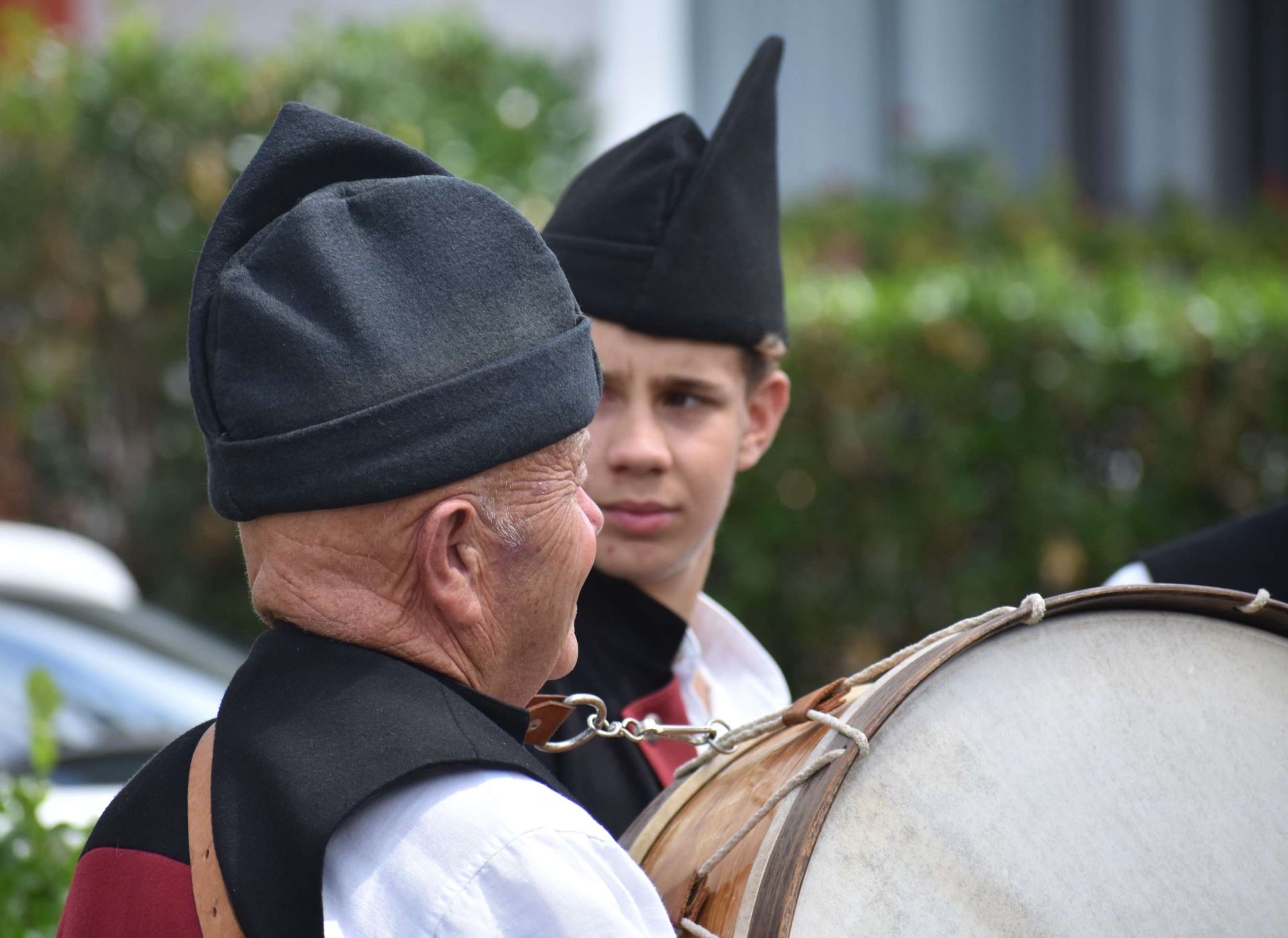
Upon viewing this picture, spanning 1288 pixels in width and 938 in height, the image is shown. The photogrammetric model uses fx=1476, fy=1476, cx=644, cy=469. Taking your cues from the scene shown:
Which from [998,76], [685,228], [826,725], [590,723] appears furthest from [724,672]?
[998,76]

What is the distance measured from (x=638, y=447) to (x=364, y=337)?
3.18 ft

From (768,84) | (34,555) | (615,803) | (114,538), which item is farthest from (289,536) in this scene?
(114,538)

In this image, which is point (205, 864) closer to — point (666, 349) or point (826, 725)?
point (826, 725)

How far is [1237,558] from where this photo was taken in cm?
231

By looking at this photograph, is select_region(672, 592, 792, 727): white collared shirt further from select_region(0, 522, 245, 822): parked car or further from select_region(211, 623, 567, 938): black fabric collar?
select_region(0, 522, 245, 822): parked car

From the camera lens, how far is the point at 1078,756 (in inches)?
59.8

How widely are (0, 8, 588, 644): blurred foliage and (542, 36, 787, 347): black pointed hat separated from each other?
12.8 feet

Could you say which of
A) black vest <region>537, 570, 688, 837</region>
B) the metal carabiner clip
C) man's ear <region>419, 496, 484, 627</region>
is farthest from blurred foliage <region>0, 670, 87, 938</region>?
man's ear <region>419, 496, 484, 627</region>

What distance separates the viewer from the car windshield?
364cm

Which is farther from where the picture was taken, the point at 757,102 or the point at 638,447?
the point at 757,102

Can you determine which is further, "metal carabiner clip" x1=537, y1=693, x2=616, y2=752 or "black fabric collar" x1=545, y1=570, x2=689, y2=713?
"black fabric collar" x1=545, y1=570, x2=689, y2=713

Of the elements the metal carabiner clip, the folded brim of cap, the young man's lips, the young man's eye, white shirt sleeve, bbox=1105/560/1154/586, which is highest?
the folded brim of cap

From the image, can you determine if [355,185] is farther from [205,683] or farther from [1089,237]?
[1089,237]

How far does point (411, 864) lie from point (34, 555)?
137 inches
